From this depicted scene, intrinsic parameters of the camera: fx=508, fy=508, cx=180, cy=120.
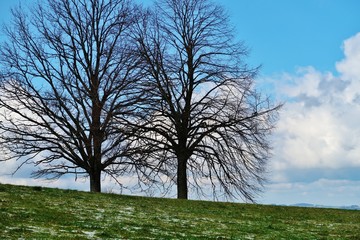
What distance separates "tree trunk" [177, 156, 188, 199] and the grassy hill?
448 cm

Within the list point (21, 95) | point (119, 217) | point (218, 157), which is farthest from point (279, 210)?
point (21, 95)

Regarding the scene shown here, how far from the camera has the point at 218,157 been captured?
30922mm

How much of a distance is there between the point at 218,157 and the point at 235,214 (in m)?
7.86

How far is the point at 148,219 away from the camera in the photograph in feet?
61.6

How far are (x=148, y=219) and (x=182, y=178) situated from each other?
12119 millimetres

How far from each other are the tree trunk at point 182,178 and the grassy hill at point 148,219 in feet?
14.7

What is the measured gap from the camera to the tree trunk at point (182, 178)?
3075cm

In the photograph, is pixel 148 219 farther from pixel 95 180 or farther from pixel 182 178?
pixel 95 180

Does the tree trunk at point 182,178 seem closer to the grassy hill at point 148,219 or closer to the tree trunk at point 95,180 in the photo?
the grassy hill at point 148,219

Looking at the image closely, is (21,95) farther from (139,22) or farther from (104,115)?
(139,22)

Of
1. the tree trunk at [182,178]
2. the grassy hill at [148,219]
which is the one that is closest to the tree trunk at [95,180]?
the tree trunk at [182,178]

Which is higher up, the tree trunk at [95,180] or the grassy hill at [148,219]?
the tree trunk at [95,180]

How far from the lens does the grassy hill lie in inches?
589

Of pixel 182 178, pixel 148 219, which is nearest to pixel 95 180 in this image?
pixel 182 178
